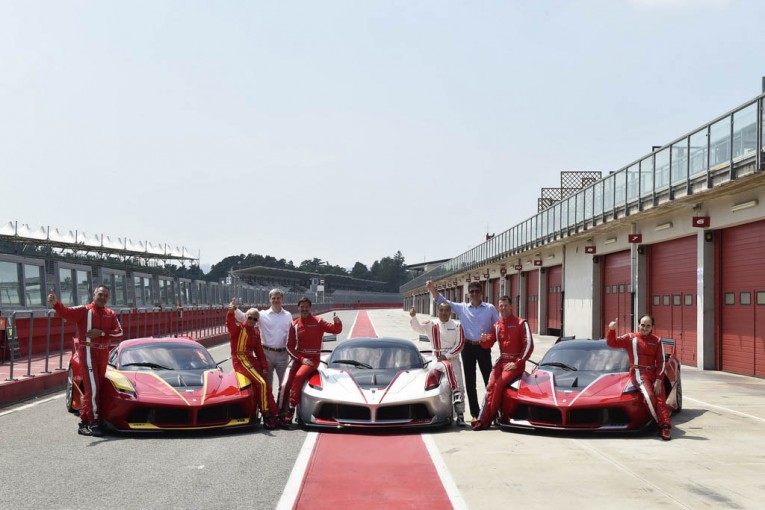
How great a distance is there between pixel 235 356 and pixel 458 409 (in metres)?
2.88

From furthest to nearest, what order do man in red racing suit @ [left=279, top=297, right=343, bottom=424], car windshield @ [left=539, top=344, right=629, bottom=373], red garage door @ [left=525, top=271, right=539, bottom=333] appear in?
red garage door @ [left=525, top=271, right=539, bottom=333] < car windshield @ [left=539, top=344, right=629, bottom=373] < man in red racing suit @ [left=279, top=297, right=343, bottom=424]

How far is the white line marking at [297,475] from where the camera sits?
19.7 feet

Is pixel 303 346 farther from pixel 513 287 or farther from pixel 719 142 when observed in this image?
pixel 513 287

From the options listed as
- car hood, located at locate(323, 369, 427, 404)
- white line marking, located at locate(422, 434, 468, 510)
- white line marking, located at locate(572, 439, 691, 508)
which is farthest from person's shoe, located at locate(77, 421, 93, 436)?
white line marking, located at locate(572, 439, 691, 508)

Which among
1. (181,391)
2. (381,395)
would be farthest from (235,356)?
(381,395)

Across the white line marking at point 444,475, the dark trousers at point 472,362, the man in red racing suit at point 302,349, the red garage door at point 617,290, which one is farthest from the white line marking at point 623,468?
the red garage door at point 617,290

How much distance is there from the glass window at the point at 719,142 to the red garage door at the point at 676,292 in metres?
3.87

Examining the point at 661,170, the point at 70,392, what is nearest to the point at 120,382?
the point at 70,392

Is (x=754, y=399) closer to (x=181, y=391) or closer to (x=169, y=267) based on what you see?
(x=181, y=391)

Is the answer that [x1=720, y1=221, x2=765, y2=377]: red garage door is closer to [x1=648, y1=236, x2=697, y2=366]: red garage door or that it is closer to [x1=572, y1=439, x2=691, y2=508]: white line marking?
[x1=648, y1=236, x2=697, y2=366]: red garage door

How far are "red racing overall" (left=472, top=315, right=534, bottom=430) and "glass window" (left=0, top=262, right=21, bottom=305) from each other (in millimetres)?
13150

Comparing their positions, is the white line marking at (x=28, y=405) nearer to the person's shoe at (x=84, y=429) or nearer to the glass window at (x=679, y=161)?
the person's shoe at (x=84, y=429)

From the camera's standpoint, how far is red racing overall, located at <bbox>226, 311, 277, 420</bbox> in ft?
32.3

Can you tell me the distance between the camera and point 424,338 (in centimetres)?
1157
